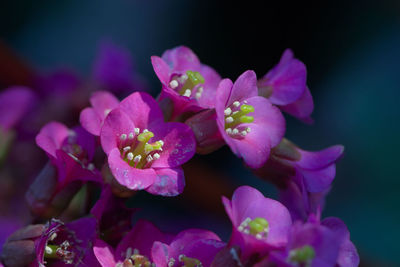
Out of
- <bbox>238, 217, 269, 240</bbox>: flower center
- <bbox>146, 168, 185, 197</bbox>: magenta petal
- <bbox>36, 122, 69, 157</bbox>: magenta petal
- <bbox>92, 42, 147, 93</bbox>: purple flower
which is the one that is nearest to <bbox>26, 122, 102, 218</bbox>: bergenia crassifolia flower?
<bbox>36, 122, 69, 157</bbox>: magenta petal

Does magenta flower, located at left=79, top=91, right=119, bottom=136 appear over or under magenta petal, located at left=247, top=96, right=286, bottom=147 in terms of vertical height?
under

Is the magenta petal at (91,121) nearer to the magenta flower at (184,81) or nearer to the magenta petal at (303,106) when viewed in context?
the magenta flower at (184,81)

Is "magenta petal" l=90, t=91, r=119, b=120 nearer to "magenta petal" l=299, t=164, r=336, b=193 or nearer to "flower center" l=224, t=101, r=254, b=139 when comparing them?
"flower center" l=224, t=101, r=254, b=139

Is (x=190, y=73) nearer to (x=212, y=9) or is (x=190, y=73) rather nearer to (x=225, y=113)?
(x=225, y=113)

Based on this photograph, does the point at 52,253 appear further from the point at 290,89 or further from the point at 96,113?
the point at 290,89

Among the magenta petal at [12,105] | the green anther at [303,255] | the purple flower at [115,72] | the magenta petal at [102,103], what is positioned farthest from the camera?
the purple flower at [115,72]

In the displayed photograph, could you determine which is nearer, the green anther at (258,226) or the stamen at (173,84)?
the green anther at (258,226)

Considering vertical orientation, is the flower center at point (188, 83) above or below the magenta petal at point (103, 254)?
above

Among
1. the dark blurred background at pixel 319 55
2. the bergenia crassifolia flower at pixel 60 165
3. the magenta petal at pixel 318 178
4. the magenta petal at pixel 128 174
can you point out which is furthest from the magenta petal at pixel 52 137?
the dark blurred background at pixel 319 55
